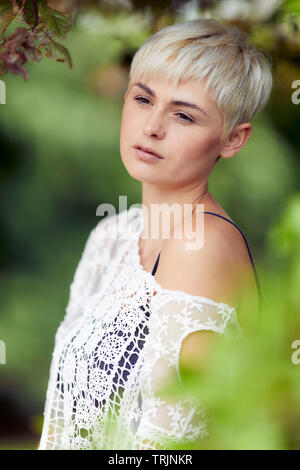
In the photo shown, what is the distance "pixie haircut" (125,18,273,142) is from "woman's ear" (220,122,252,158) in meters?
0.02

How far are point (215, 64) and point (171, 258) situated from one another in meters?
0.43

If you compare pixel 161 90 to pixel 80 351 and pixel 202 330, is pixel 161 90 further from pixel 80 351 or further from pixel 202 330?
pixel 80 351

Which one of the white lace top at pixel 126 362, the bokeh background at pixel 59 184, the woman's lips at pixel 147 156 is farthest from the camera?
the bokeh background at pixel 59 184

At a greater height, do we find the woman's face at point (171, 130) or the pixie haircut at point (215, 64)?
the pixie haircut at point (215, 64)

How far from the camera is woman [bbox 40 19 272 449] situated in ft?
3.23

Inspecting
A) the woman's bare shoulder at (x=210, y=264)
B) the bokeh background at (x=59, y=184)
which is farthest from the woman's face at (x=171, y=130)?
the bokeh background at (x=59, y=184)

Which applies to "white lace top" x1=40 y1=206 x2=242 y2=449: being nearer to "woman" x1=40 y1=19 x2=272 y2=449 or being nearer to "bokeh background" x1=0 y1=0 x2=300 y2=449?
"woman" x1=40 y1=19 x2=272 y2=449

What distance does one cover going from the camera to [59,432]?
127 centimetres

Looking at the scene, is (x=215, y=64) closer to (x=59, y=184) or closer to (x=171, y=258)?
(x=171, y=258)

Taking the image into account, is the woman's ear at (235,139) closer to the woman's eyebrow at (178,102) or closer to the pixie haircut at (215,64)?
the pixie haircut at (215,64)

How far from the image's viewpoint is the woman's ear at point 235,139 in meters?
1.16

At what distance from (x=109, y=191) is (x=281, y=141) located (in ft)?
3.87

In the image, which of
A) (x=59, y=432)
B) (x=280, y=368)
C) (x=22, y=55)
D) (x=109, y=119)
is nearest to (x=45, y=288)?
(x=109, y=119)

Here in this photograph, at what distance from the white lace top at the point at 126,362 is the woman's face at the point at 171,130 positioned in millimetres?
248
